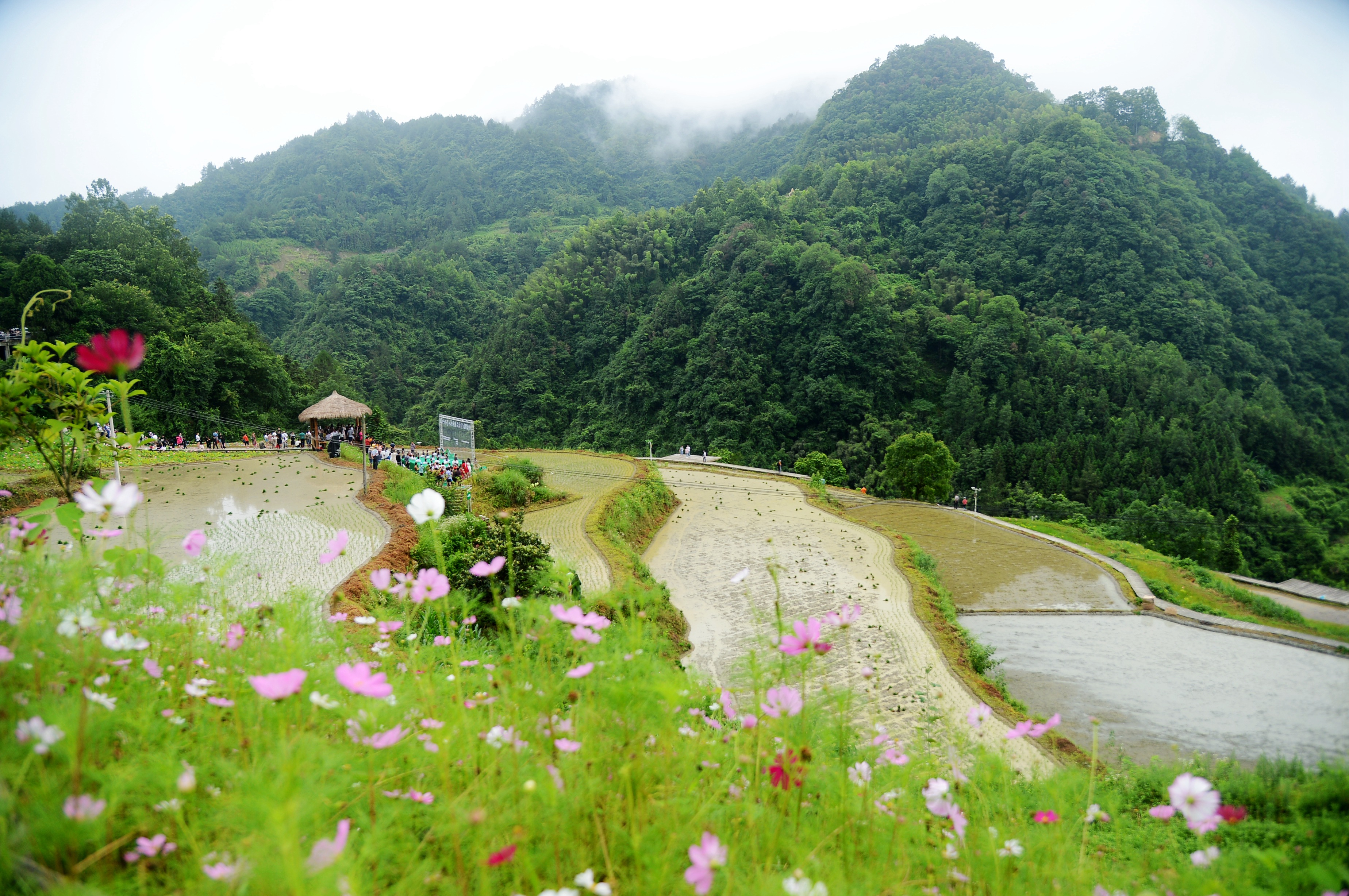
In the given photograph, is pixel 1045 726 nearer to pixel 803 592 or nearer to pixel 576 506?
pixel 803 592

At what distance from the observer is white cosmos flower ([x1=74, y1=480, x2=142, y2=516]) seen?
3.97 feet

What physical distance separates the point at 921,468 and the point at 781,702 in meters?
Result: 22.5

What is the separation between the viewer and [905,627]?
908cm

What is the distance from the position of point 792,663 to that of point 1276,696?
2955 mm

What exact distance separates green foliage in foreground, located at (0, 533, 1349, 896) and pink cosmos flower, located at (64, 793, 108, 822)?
21 mm

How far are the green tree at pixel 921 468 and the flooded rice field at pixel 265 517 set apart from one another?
17.8 m

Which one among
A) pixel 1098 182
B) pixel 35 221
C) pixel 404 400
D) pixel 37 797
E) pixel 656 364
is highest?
pixel 1098 182

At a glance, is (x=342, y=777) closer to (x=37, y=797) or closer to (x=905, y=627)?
(x=37, y=797)

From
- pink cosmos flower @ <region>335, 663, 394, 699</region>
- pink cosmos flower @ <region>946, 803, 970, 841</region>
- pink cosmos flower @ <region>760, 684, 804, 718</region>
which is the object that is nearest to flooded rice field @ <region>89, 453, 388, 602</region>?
pink cosmos flower @ <region>335, 663, 394, 699</region>

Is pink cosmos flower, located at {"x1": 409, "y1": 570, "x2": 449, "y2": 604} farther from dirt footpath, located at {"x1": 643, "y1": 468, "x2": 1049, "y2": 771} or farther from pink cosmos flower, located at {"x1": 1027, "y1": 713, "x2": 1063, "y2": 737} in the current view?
pink cosmos flower, located at {"x1": 1027, "y1": 713, "x2": 1063, "y2": 737}

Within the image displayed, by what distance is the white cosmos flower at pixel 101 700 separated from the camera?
3.55ft

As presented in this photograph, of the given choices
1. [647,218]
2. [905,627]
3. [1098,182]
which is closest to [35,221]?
[647,218]

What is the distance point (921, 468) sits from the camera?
22.2 m

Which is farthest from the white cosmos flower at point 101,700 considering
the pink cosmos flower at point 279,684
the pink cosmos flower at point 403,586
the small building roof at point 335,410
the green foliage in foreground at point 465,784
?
the small building roof at point 335,410
